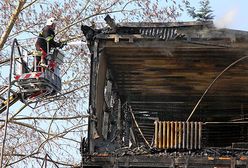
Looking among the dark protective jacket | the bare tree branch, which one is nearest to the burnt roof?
the dark protective jacket

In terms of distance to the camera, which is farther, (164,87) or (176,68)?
(164,87)

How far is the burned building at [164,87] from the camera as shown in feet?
44.1

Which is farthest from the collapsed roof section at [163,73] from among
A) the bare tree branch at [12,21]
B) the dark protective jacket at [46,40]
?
the bare tree branch at [12,21]

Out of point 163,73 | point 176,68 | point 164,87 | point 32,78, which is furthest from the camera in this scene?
point 164,87

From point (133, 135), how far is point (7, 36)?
5877mm

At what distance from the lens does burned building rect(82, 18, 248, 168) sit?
13.4 m

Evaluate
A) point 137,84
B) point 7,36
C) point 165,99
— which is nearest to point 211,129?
point 165,99

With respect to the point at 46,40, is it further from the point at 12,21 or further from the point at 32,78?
the point at 12,21

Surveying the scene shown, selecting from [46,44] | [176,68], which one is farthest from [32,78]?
[176,68]

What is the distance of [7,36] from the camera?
21047 millimetres

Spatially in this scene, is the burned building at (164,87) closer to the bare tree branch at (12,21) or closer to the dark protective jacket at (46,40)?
the dark protective jacket at (46,40)

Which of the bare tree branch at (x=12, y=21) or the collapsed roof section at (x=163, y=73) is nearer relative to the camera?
the collapsed roof section at (x=163, y=73)

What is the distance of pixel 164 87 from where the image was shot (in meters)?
18.6

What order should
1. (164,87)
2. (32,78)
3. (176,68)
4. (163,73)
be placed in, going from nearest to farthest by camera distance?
(32,78) → (176,68) → (163,73) → (164,87)
